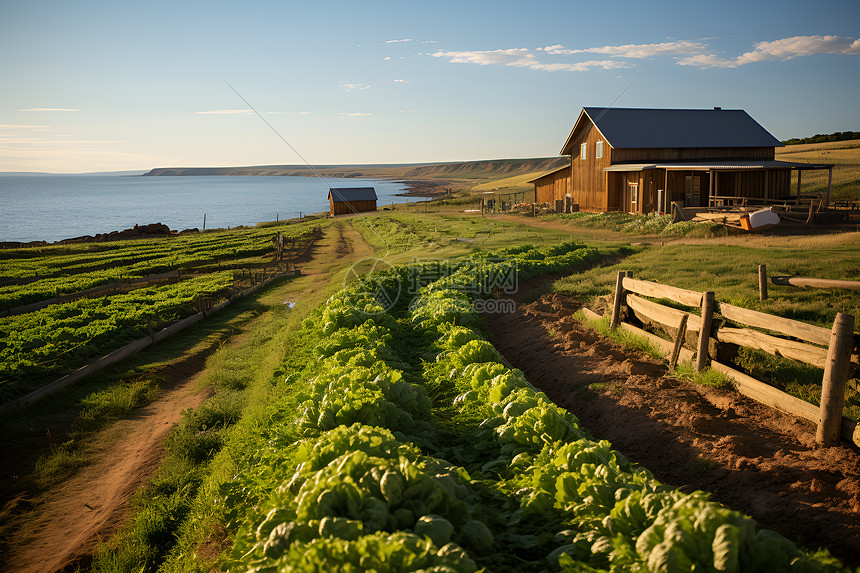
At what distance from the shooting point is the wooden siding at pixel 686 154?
42719mm

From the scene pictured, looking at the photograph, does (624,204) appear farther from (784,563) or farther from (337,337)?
(784,563)

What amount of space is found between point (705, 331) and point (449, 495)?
6973 millimetres

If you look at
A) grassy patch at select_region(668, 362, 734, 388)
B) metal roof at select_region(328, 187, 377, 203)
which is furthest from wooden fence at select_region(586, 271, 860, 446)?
metal roof at select_region(328, 187, 377, 203)

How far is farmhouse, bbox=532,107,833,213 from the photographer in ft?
130

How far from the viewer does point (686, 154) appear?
43438 millimetres

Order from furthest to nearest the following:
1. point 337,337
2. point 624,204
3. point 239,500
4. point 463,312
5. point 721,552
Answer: point 624,204, point 463,312, point 337,337, point 239,500, point 721,552

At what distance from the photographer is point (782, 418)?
305 inches

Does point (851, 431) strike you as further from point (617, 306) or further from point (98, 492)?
point (98, 492)

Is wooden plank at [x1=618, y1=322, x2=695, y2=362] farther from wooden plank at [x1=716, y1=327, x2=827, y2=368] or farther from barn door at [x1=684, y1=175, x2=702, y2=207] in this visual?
barn door at [x1=684, y1=175, x2=702, y2=207]

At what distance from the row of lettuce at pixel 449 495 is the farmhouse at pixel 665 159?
3447 centimetres

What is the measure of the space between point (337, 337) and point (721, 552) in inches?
328

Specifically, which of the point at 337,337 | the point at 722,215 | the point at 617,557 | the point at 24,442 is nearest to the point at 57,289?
the point at 24,442

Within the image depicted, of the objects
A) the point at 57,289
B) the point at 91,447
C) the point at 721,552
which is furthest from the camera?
the point at 57,289

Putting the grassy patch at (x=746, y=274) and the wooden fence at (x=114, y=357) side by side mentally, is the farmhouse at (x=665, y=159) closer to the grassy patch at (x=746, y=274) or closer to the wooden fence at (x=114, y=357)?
the grassy patch at (x=746, y=274)
